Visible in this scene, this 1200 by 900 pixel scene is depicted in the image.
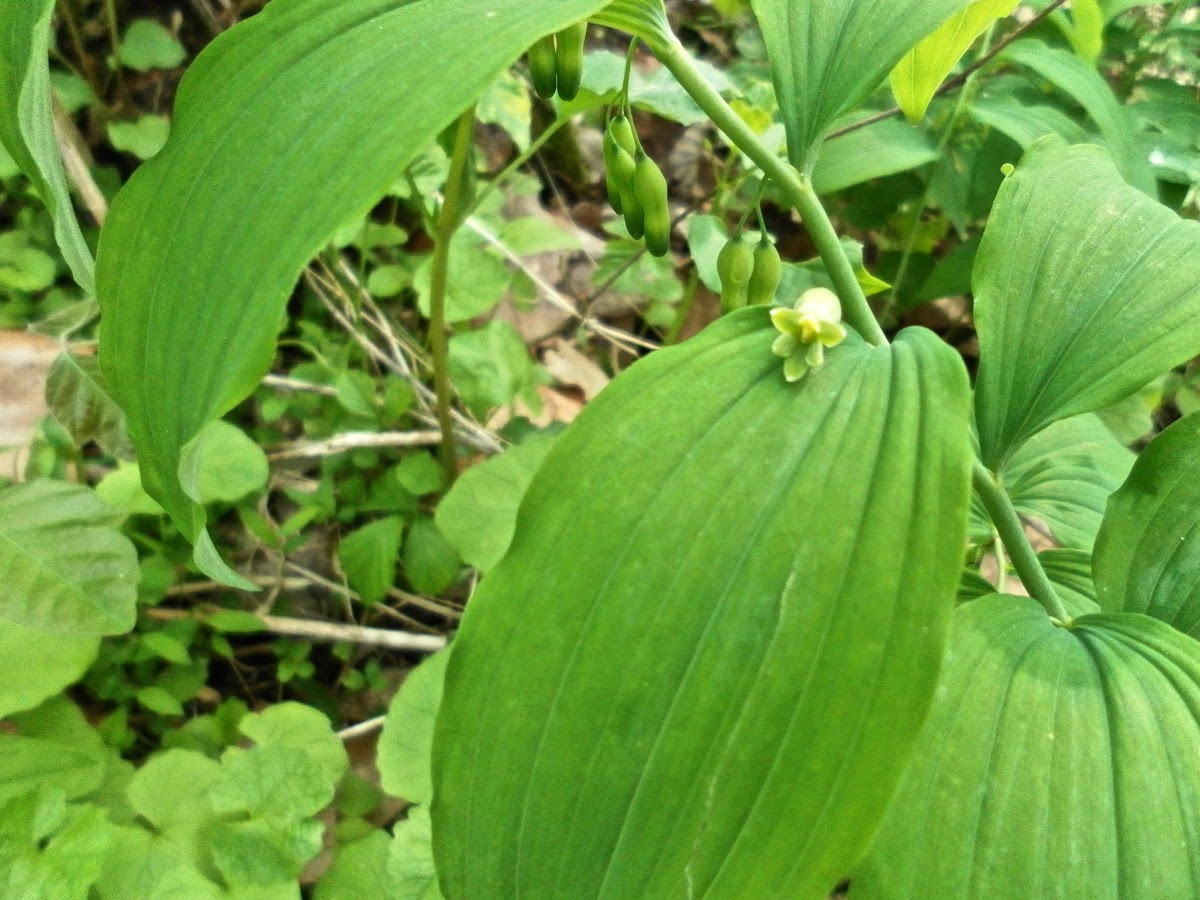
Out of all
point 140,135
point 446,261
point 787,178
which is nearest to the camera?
point 787,178

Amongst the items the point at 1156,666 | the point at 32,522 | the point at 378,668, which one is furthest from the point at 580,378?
the point at 1156,666

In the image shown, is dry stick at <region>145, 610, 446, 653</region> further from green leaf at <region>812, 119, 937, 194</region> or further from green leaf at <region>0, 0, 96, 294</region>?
green leaf at <region>812, 119, 937, 194</region>

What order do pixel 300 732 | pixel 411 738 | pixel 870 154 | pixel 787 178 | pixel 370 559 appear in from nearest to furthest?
pixel 787 178 < pixel 411 738 < pixel 300 732 < pixel 370 559 < pixel 870 154

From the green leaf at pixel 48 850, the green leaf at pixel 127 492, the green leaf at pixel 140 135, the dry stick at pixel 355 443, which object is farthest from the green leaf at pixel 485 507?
the green leaf at pixel 140 135

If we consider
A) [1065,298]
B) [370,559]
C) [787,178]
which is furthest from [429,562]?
[1065,298]

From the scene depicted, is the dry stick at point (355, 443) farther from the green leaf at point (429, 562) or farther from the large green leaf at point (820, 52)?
the large green leaf at point (820, 52)

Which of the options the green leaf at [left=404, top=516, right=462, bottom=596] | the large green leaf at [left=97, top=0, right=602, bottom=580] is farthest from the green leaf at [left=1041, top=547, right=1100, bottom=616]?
the green leaf at [left=404, top=516, right=462, bottom=596]

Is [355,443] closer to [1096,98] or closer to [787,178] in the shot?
[787,178]
